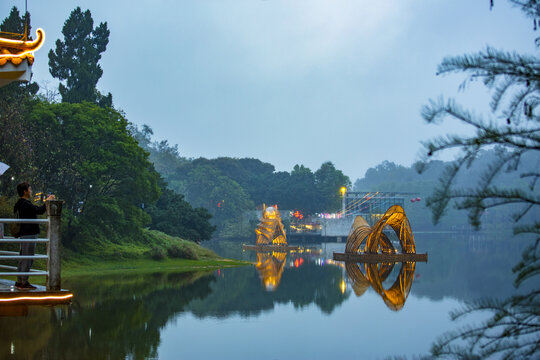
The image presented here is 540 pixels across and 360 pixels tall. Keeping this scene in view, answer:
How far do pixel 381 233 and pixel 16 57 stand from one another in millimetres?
32594

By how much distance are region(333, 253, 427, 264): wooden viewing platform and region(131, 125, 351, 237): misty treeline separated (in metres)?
54.9

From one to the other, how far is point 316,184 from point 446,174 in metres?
102

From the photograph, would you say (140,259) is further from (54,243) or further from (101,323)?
(54,243)

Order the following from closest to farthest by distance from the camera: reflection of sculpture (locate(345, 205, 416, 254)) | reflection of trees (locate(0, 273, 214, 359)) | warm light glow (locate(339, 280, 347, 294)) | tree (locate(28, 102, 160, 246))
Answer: reflection of trees (locate(0, 273, 214, 359)) → warm light glow (locate(339, 280, 347, 294)) → tree (locate(28, 102, 160, 246)) → reflection of sculpture (locate(345, 205, 416, 254))

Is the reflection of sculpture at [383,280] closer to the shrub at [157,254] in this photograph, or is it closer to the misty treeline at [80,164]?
the shrub at [157,254]

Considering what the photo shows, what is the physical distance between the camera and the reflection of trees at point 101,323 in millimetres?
11891

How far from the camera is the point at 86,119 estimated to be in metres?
33.3

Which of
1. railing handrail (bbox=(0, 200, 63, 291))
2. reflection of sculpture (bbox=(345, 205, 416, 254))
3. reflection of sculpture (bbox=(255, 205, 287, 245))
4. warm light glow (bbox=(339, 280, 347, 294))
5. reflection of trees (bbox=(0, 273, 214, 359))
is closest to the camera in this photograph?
railing handrail (bbox=(0, 200, 63, 291))

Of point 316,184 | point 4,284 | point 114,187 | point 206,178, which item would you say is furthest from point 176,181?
point 4,284

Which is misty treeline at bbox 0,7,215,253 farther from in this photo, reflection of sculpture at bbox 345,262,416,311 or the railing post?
the railing post

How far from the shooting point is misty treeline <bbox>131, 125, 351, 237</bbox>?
9712 cm

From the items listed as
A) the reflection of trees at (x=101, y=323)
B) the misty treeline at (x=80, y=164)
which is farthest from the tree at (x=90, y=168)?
the reflection of trees at (x=101, y=323)

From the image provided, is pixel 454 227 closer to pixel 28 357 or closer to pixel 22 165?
pixel 22 165

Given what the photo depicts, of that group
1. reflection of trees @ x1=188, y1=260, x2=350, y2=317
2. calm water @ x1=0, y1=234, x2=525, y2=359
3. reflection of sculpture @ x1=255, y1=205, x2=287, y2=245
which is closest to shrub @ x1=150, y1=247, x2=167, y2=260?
reflection of trees @ x1=188, y1=260, x2=350, y2=317
